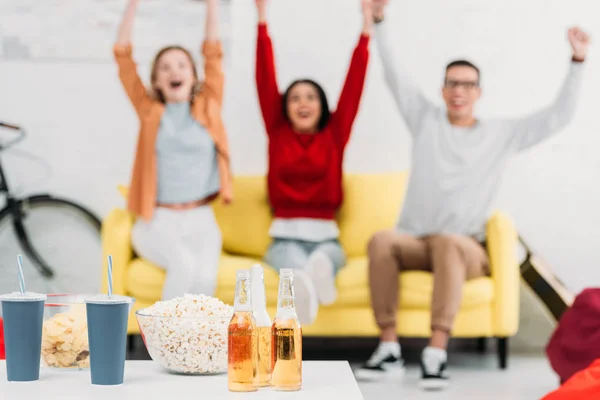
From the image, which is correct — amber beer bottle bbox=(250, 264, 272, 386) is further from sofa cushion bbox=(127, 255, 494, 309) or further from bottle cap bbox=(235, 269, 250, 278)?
sofa cushion bbox=(127, 255, 494, 309)

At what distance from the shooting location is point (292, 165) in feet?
11.8

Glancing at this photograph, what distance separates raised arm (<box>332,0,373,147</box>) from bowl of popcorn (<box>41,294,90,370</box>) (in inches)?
93.2

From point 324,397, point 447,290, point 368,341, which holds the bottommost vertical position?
point 368,341

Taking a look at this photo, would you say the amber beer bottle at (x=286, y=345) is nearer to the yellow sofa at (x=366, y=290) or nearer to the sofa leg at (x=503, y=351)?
the yellow sofa at (x=366, y=290)

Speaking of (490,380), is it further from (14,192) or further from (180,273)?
(14,192)

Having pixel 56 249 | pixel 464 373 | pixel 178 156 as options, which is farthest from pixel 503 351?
pixel 56 249

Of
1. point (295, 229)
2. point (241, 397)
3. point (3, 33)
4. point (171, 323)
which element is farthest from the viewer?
point (3, 33)

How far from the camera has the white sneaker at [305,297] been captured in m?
3.24

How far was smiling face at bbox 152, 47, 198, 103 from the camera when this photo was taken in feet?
11.5

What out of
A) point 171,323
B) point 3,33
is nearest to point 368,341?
point 3,33

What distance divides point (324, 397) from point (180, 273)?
7.29 feet

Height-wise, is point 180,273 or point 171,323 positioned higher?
point 171,323

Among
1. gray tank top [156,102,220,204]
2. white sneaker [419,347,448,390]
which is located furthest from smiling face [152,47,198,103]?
white sneaker [419,347,448,390]

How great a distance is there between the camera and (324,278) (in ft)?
11.0
